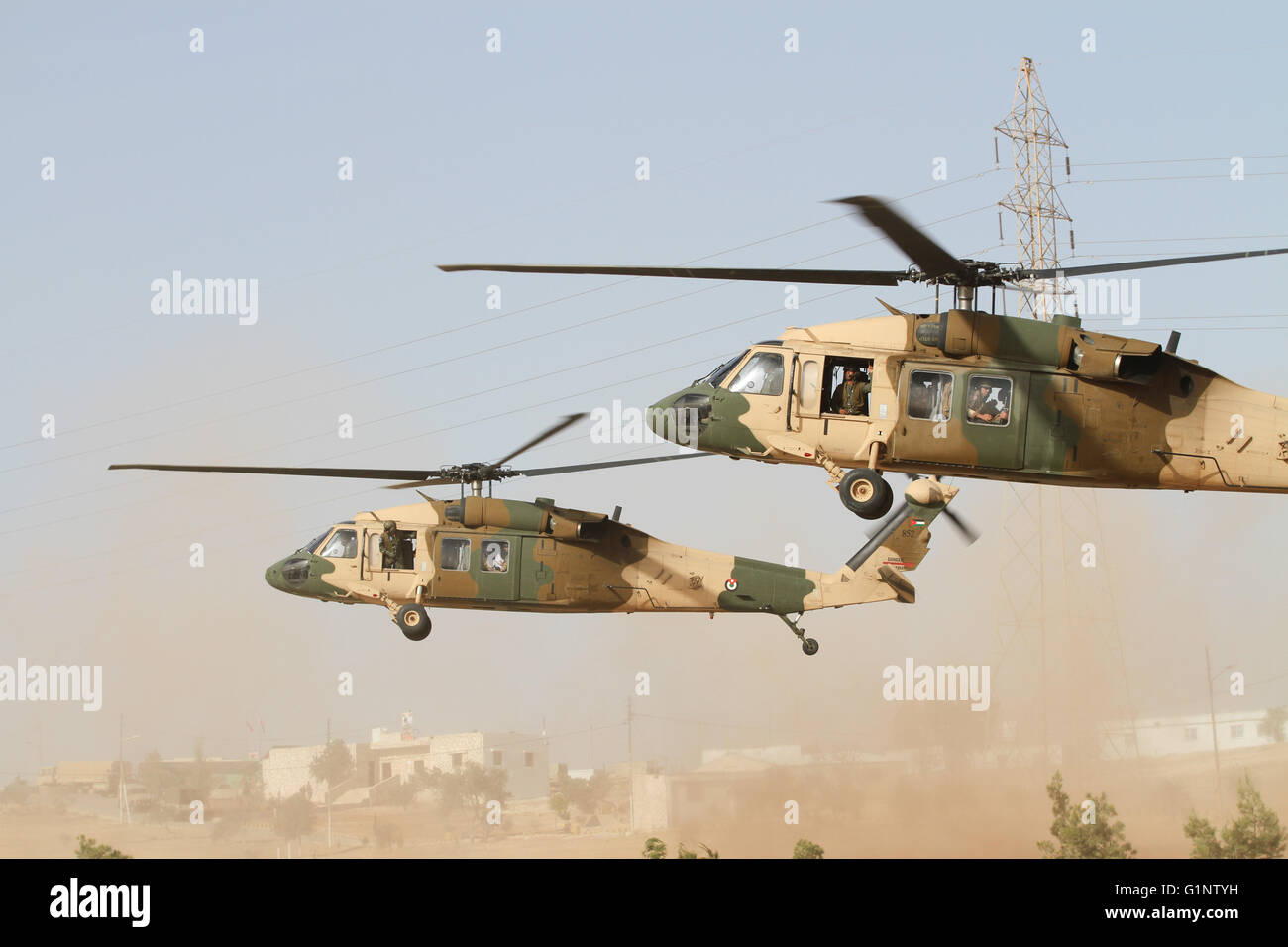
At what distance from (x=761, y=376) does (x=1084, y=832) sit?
34.2 m

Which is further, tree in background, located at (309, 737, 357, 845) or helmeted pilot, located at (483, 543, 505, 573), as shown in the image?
tree in background, located at (309, 737, 357, 845)

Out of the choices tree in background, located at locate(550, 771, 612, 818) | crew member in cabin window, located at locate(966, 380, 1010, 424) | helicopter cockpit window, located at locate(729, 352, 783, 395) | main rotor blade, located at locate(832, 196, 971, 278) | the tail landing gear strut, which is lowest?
Answer: tree in background, located at locate(550, 771, 612, 818)

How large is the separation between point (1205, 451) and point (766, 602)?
37.8 feet

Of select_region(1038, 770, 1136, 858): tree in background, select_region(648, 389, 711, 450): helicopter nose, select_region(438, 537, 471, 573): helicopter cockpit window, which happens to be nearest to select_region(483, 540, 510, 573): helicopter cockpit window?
select_region(438, 537, 471, 573): helicopter cockpit window

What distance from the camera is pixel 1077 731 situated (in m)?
58.9

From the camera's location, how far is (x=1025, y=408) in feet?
70.8

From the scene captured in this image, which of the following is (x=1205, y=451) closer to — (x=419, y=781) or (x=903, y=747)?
(x=903, y=747)

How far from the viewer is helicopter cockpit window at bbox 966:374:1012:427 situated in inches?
851

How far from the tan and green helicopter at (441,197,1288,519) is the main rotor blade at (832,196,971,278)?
39 millimetres

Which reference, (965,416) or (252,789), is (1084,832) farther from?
(252,789)

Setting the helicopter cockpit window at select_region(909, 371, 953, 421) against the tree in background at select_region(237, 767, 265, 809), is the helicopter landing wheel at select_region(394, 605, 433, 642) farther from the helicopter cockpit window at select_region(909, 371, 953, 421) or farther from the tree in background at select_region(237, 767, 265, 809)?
the tree in background at select_region(237, 767, 265, 809)

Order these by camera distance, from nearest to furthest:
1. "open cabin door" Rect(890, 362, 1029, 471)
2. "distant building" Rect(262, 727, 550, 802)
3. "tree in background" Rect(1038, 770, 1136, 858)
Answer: "open cabin door" Rect(890, 362, 1029, 471) → "tree in background" Rect(1038, 770, 1136, 858) → "distant building" Rect(262, 727, 550, 802)
